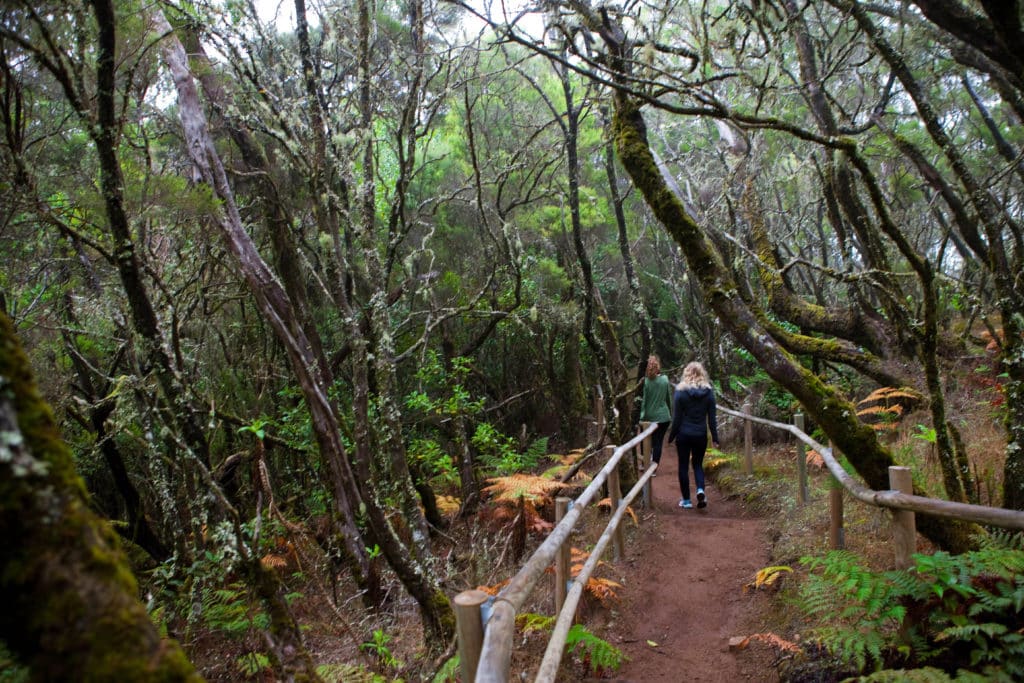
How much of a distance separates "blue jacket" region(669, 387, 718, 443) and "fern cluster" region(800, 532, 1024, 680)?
168 inches

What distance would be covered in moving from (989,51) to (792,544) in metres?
4.58

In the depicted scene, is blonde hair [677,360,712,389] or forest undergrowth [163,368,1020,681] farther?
blonde hair [677,360,712,389]

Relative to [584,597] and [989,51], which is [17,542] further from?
[989,51]

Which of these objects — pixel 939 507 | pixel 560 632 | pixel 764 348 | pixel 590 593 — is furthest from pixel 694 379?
pixel 560 632

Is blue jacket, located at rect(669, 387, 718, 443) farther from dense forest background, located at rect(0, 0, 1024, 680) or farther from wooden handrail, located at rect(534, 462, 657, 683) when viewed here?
wooden handrail, located at rect(534, 462, 657, 683)

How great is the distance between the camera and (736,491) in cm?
924

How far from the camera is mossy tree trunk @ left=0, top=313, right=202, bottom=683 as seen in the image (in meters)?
1.09

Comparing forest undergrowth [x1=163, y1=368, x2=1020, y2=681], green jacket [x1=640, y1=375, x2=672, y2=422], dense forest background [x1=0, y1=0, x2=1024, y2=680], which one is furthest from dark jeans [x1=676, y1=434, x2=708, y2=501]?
dense forest background [x1=0, y1=0, x2=1024, y2=680]

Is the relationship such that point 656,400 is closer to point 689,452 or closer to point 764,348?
point 689,452

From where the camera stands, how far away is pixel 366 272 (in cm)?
806

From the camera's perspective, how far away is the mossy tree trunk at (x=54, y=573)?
109cm

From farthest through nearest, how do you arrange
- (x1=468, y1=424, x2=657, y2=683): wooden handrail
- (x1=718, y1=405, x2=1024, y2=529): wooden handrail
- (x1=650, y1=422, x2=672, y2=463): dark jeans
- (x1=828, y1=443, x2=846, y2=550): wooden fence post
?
(x1=650, y1=422, x2=672, y2=463): dark jeans, (x1=828, y1=443, x2=846, y2=550): wooden fence post, (x1=718, y1=405, x2=1024, y2=529): wooden handrail, (x1=468, y1=424, x2=657, y2=683): wooden handrail

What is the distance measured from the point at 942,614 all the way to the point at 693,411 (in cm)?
477

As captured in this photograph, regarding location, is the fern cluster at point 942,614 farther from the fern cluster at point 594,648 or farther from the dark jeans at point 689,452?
the dark jeans at point 689,452
